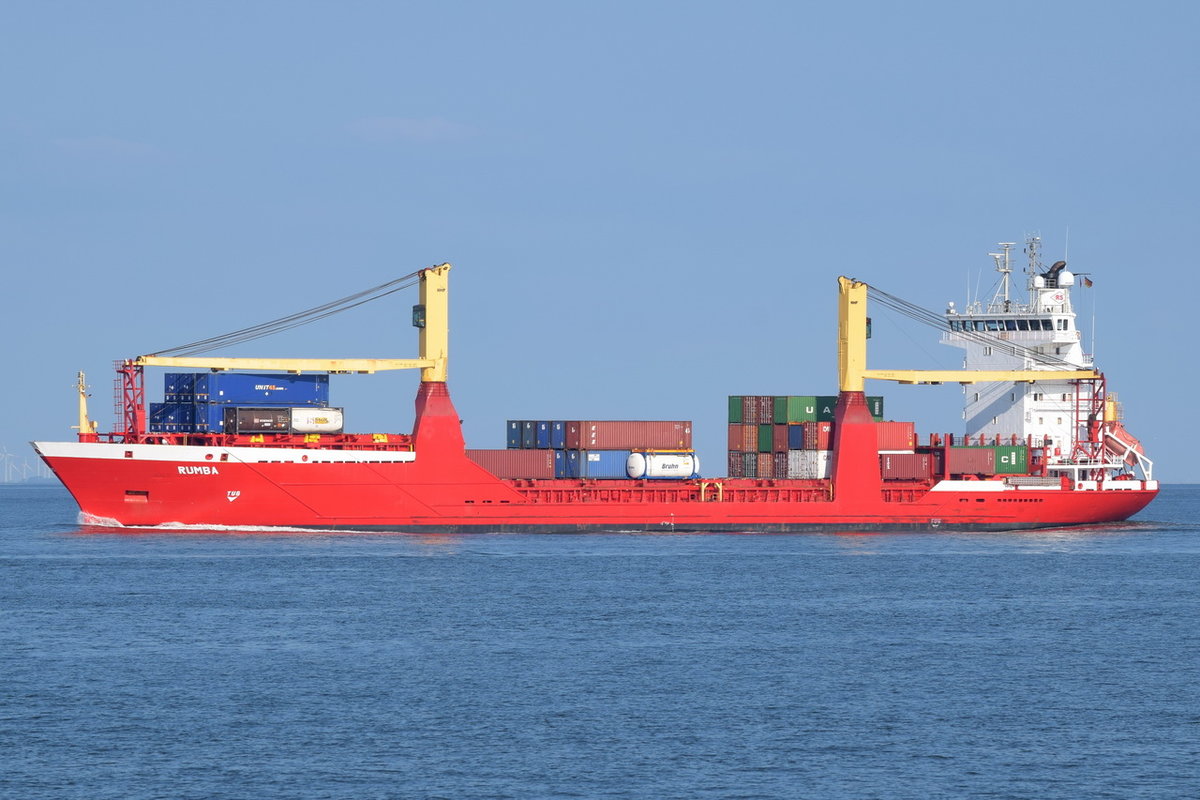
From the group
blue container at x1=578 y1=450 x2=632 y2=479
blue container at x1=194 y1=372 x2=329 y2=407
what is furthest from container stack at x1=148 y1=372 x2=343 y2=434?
blue container at x1=578 y1=450 x2=632 y2=479

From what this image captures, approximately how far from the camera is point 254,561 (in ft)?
181

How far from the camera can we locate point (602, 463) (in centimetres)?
6756

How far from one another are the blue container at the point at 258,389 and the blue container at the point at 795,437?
20.7 metres

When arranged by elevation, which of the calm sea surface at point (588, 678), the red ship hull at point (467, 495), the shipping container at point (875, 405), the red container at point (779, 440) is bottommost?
the calm sea surface at point (588, 678)

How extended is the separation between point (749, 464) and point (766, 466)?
2.58 ft

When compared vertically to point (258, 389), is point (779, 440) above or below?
below

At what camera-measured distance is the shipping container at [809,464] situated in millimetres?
69250

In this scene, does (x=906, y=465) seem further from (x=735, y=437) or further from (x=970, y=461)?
(x=735, y=437)

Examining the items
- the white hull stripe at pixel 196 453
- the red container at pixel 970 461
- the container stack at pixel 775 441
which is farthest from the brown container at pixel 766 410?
the white hull stripe at pixel 196 453

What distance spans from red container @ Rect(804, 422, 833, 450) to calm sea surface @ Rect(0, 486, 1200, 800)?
1286 cm

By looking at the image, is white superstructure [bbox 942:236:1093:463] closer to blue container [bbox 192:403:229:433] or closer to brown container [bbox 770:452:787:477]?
brown container [bbox 770:452:787:477]

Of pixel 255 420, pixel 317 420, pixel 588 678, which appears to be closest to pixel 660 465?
pixel 317 420

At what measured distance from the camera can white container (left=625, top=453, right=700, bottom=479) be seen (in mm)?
67438

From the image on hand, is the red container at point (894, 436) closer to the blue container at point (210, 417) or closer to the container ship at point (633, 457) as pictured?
the container ship at point (633, 457)
